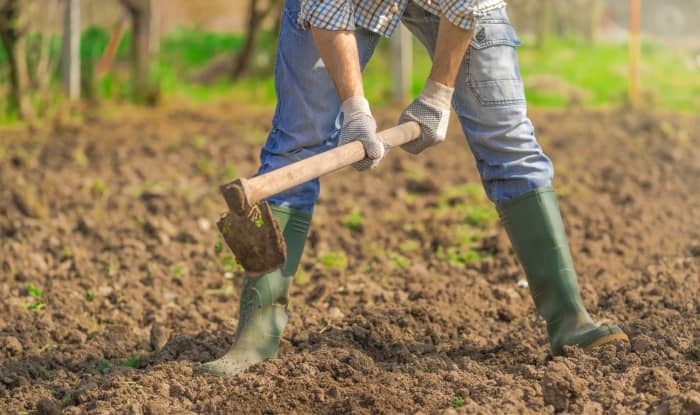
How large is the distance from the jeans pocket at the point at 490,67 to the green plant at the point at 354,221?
2136 mm

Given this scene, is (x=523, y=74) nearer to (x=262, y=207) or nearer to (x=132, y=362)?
(x=132, y=362)

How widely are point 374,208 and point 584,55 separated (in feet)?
19.6

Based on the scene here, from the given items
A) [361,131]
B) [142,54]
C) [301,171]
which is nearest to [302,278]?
[361,131]

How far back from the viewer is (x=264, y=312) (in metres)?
3.18

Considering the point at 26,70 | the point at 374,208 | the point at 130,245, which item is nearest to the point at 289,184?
the point at 130,245

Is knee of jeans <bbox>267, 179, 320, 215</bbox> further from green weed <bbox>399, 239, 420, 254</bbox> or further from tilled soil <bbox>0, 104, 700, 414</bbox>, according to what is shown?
green weed <bbox>399, 239, 420, 254</bbox>

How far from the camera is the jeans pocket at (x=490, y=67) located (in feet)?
10.4

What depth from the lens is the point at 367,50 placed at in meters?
3.26

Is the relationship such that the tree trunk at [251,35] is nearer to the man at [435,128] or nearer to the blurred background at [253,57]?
the blurred background at [253,57]

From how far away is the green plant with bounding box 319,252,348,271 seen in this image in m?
4.69

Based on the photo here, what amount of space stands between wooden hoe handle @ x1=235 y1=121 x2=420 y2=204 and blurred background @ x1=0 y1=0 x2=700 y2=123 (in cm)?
476

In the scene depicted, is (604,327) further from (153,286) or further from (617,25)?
(617,25)

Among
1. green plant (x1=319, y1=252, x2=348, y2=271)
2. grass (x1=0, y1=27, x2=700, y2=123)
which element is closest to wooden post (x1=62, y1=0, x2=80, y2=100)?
grass (x1=0, y1=27, x2=700, y2=123)

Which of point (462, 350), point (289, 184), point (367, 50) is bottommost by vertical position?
point (462, 350)
